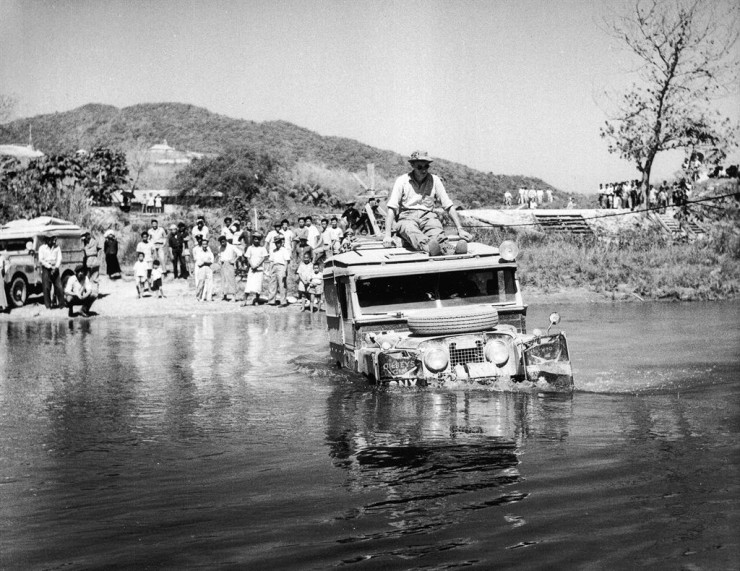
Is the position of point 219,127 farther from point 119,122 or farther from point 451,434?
point 451,434

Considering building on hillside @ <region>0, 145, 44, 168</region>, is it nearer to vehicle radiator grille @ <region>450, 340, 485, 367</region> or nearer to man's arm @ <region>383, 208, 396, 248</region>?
man's arm @ <region>383, 208, 396, 248</region>

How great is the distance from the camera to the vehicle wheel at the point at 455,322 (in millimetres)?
11500

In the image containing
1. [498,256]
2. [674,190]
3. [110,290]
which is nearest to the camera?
[498,256]

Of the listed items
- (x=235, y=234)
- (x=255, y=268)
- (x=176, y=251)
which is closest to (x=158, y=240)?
(x=176, y=251)

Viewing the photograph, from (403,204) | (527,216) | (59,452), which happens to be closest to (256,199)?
(527,216)

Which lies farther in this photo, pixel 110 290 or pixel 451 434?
pixel 110 290

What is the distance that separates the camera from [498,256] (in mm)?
12641

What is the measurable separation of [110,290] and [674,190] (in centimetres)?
2088

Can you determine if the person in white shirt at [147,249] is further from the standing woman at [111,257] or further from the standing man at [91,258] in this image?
the standing woman at [111,257]

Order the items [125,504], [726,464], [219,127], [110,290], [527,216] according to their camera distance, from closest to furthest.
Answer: [125,504] < [726,464] < [110,290] < [527,216] < [219,127]

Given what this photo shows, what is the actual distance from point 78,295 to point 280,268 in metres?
4.91

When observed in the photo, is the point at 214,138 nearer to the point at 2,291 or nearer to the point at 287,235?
the point at 2,291

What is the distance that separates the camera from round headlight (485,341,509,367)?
11508 mm

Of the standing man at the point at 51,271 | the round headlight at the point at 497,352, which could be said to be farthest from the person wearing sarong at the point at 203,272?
the round headlight at the point at 497,352
